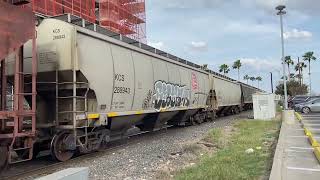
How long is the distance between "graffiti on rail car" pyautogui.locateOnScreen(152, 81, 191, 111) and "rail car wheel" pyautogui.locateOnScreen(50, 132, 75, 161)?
6.14 metres

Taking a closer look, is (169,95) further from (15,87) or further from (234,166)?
(15,87)

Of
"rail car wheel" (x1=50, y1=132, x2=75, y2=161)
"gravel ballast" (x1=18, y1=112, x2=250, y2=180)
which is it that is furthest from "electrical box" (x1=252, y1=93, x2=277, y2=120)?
"rail car wheel" (x1=50, y1=132, x2=75, y2=161)

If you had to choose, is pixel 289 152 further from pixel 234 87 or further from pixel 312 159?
pixel 234 87

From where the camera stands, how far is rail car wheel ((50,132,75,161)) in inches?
484

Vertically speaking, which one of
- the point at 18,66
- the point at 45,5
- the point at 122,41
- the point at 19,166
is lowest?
the point at 19,166

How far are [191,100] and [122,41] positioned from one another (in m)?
9.35

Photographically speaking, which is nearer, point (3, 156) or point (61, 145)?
point (3, 156)

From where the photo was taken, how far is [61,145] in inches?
498

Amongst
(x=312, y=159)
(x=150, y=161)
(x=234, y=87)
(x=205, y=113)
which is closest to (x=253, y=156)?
(x=312, y=159)

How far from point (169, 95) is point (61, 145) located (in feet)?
28.1

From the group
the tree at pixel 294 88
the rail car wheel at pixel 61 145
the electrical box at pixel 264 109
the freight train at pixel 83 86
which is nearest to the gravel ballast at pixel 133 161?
the rail car wheel at pixel 61 145

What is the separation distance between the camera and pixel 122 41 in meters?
16.0

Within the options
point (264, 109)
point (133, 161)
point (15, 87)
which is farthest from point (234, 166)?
point (264, 109)

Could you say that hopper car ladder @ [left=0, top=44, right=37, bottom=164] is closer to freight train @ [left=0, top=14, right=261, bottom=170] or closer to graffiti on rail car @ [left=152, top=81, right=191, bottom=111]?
freight train @ [left=0, top=14, right=261, bottom=170]
